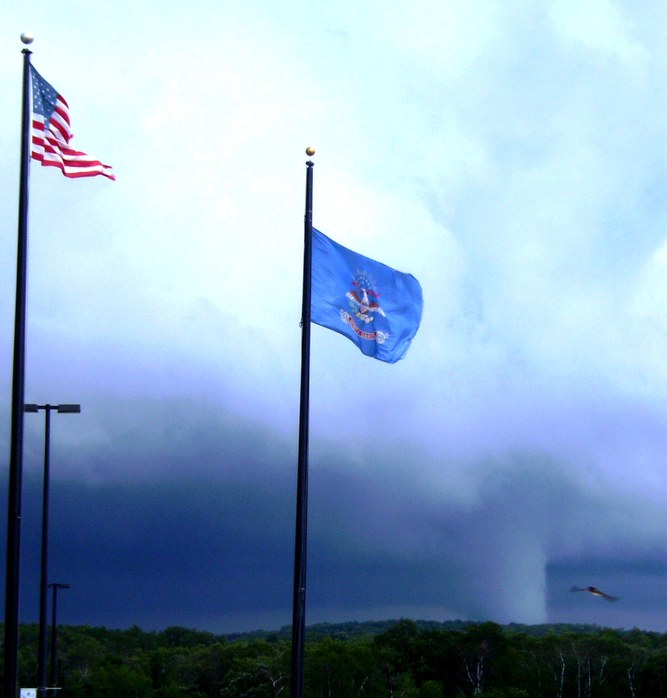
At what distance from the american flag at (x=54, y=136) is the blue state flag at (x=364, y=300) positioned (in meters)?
3.57

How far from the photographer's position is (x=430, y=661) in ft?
354

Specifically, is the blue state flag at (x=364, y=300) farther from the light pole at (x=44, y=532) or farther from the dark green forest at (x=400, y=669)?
the dark green forest at (x=400, y=669)

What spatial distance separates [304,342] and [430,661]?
94.0 metres

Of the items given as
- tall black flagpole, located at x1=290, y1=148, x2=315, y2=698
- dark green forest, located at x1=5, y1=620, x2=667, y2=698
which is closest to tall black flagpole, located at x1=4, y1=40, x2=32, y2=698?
tall black flagpole, located at x1=290, y1=148, x2=315, y2=698

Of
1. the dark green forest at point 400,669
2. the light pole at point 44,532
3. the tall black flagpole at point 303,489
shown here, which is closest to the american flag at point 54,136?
the tall black flagpole at point 303,489

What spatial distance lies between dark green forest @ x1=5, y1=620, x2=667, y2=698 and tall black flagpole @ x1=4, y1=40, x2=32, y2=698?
264 ft

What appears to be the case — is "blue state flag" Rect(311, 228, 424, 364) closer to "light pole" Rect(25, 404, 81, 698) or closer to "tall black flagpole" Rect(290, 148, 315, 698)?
"tall black flagpole" Rect(290, 148, 315, 698)

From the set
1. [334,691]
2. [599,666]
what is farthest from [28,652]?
[599,666]

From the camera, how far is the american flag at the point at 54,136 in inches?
675

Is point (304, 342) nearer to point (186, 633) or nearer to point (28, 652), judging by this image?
point (28, 652)

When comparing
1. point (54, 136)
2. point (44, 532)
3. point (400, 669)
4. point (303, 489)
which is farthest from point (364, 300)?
point (400, 669)

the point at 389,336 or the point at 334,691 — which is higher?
the point at 389,336

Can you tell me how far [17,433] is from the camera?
1576cm

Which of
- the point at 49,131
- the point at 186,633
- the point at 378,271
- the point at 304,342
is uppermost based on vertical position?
the point at 49,131
